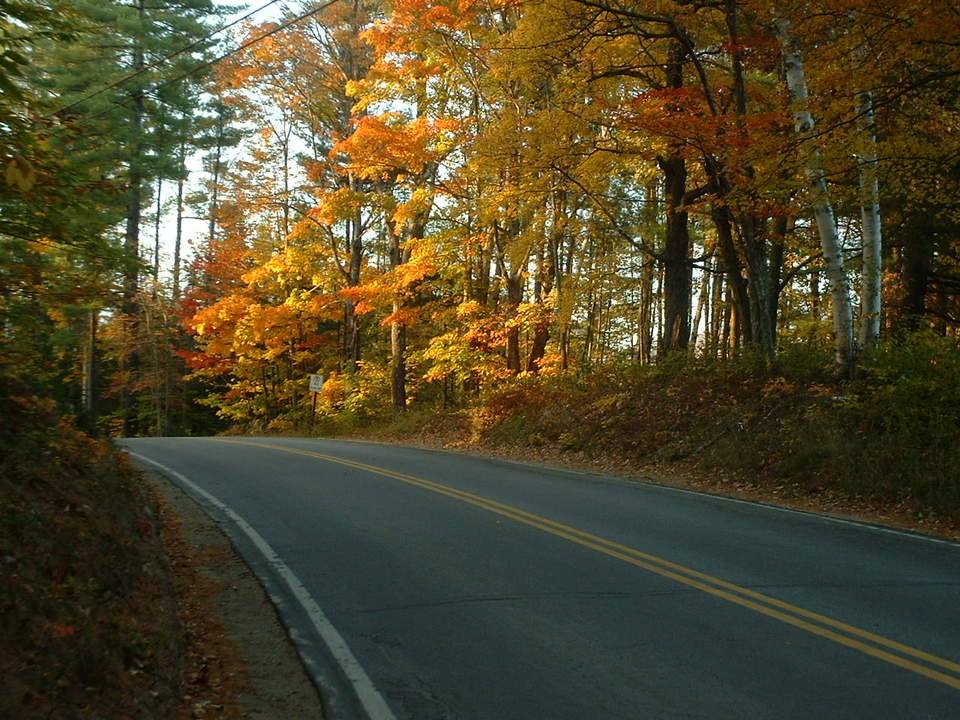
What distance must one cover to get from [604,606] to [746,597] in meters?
1.24

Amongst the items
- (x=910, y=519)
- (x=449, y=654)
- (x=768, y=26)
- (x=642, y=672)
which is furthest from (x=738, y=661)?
(x=768, y=26)

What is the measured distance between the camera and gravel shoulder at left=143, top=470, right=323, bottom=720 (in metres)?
4.85

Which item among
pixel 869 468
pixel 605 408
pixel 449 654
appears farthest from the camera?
pixel 605 408

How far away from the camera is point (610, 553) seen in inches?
324

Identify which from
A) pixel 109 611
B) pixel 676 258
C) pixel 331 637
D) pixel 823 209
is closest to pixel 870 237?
pixel 823 209

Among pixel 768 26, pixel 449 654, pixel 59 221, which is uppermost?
pixel 768 26

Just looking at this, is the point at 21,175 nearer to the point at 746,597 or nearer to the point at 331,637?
the point at 331,637

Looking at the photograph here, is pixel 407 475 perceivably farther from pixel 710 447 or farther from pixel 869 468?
pixel 869 468

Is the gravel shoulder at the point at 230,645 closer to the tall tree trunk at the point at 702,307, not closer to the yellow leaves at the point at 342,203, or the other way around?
the yellow leaves at the point at 342,203

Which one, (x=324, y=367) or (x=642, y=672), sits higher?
(x=324, y=367)

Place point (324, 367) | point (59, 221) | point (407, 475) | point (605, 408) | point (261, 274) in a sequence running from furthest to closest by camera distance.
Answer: point (324, 367) < point (261, 274) < point (605, 408) < point (407, 475) < point (59, 221)

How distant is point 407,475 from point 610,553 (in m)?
7.09

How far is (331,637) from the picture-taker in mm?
5949

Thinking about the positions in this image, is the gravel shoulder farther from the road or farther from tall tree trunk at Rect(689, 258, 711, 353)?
tall tree trunk at Rect(689, 258, 711, 353)
